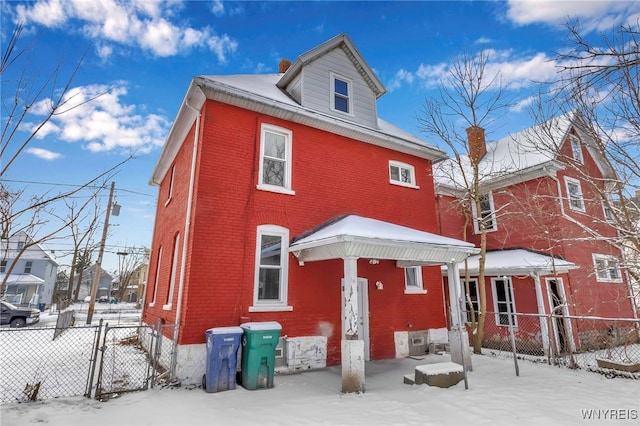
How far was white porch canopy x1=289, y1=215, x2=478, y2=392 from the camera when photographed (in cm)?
664

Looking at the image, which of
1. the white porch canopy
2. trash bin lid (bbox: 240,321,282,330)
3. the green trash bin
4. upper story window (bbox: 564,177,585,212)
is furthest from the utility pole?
upper story window (bbox: 564,177,585,212)

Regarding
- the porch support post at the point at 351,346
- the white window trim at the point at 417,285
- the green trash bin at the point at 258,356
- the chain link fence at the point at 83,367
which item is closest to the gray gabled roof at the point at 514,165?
the white window trim at the point at 417,285

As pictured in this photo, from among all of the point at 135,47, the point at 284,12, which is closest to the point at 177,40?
the point at 135,47

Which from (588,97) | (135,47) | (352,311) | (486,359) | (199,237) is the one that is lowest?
(486,359)

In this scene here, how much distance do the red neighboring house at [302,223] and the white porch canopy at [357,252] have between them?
34mm

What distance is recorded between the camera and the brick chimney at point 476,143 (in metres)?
11.3

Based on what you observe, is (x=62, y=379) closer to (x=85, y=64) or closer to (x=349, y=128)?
(x=85, y=64)

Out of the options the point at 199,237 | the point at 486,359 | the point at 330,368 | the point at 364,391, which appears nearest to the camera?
the point at 364,391

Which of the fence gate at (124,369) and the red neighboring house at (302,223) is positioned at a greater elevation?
the red neighboring house at (302,223)

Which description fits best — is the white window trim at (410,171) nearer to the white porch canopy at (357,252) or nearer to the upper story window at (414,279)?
the upper story window at (414,279)

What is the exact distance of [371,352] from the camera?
9.62 metres

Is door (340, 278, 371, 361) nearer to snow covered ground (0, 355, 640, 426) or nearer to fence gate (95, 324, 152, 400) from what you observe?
snow covered ground (0, 355, 640, 426)

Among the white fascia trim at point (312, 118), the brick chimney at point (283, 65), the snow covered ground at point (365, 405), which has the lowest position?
the snow covered ground at point (365, 405)

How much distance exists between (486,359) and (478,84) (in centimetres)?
945
